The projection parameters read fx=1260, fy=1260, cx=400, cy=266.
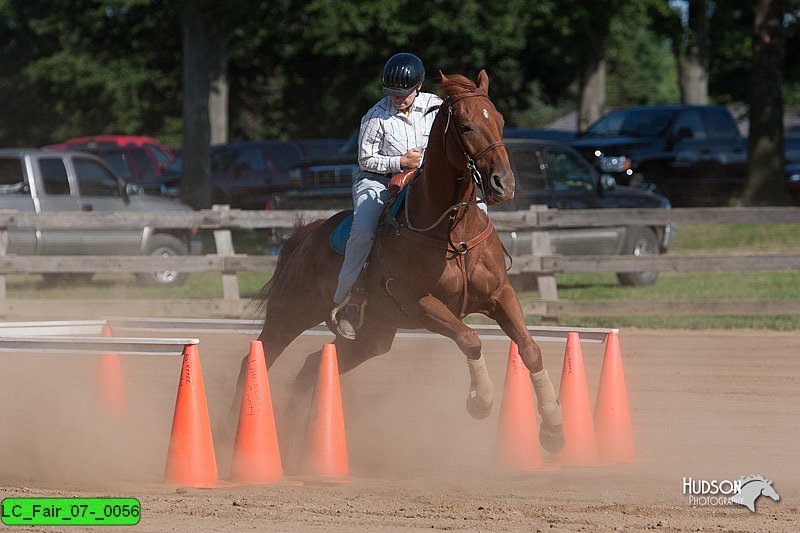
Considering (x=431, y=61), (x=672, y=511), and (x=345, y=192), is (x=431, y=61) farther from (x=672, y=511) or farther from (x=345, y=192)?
(x=672, y=511)

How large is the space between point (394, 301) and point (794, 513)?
2.84 metres

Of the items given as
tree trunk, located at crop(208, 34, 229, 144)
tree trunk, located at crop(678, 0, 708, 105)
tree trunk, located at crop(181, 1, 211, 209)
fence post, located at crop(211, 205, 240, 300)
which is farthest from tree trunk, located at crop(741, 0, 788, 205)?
tree trunk, located at crop(678, 0, 708, 105)

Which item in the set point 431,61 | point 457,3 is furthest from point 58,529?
point 431,61

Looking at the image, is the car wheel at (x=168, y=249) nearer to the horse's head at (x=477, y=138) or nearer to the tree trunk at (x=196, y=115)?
the tree trunk at (x=196, y=115)

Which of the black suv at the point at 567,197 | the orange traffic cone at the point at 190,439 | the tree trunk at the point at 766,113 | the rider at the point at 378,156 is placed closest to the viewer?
the orange traffic cone at the point at 190,439

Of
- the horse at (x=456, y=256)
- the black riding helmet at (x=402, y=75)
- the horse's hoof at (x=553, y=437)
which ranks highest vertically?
the black riding helmet at (x=402, y=75)

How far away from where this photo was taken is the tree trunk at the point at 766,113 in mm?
24922

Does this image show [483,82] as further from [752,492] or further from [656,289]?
[656,289]

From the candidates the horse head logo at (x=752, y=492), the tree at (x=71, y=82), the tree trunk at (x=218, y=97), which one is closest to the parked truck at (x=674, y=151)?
the tree trunk at (x=218, y=97)

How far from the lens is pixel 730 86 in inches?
2105

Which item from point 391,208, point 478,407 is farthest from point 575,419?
point 391,208

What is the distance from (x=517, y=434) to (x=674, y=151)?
17752 millimetres

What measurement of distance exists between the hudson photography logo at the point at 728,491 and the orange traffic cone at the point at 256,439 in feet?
7.98

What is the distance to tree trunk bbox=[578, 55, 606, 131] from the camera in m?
41.3
